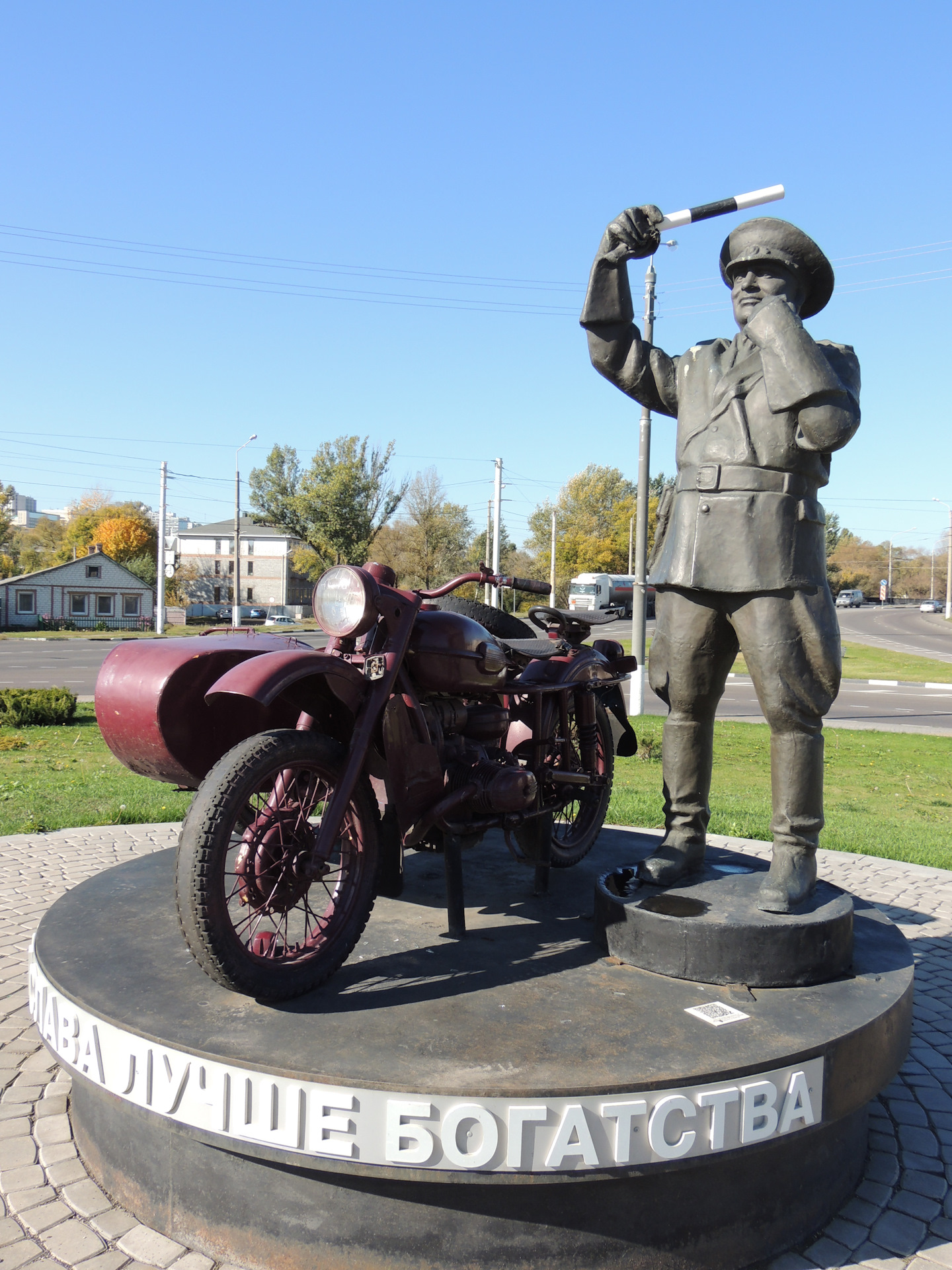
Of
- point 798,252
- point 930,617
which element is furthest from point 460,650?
point 930,617

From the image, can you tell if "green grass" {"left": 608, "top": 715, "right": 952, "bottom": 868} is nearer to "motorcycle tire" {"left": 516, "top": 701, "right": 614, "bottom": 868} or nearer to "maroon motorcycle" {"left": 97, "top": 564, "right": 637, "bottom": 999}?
"motorcycle tire" {"left": 516, "top": 701, "right": 614, "bottom": 868}

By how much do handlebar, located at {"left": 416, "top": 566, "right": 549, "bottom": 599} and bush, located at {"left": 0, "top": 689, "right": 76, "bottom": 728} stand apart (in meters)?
8.73

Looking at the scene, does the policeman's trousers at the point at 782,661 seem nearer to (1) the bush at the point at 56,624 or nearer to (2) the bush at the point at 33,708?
(2) the bush at the point at 33,708

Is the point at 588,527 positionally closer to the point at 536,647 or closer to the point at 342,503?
the point at 342,503

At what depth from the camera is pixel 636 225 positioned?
3324mm

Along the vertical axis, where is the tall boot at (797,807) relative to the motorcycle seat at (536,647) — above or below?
below

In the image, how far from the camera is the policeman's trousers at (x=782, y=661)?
10.6 feet

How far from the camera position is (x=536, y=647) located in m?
4.42

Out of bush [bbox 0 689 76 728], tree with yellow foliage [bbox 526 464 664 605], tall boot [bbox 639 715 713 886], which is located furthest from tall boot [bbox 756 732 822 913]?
tree with yellow foliage [bbox 526 464 664 605]

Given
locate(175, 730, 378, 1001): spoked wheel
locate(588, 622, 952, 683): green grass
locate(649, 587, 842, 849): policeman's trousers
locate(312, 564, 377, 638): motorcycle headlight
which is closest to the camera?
locate(175, 730, 378, 1001): spoked wheel

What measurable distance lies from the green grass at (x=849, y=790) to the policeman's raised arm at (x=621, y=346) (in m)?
3.81

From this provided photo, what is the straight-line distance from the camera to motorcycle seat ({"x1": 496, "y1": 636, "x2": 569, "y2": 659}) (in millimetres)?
4211

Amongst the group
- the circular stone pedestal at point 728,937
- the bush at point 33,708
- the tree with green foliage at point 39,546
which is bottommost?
the bush at point 33,708

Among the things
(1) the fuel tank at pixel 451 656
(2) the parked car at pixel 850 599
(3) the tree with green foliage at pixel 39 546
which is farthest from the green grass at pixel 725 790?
(2) the parked car at pixel 850 599
